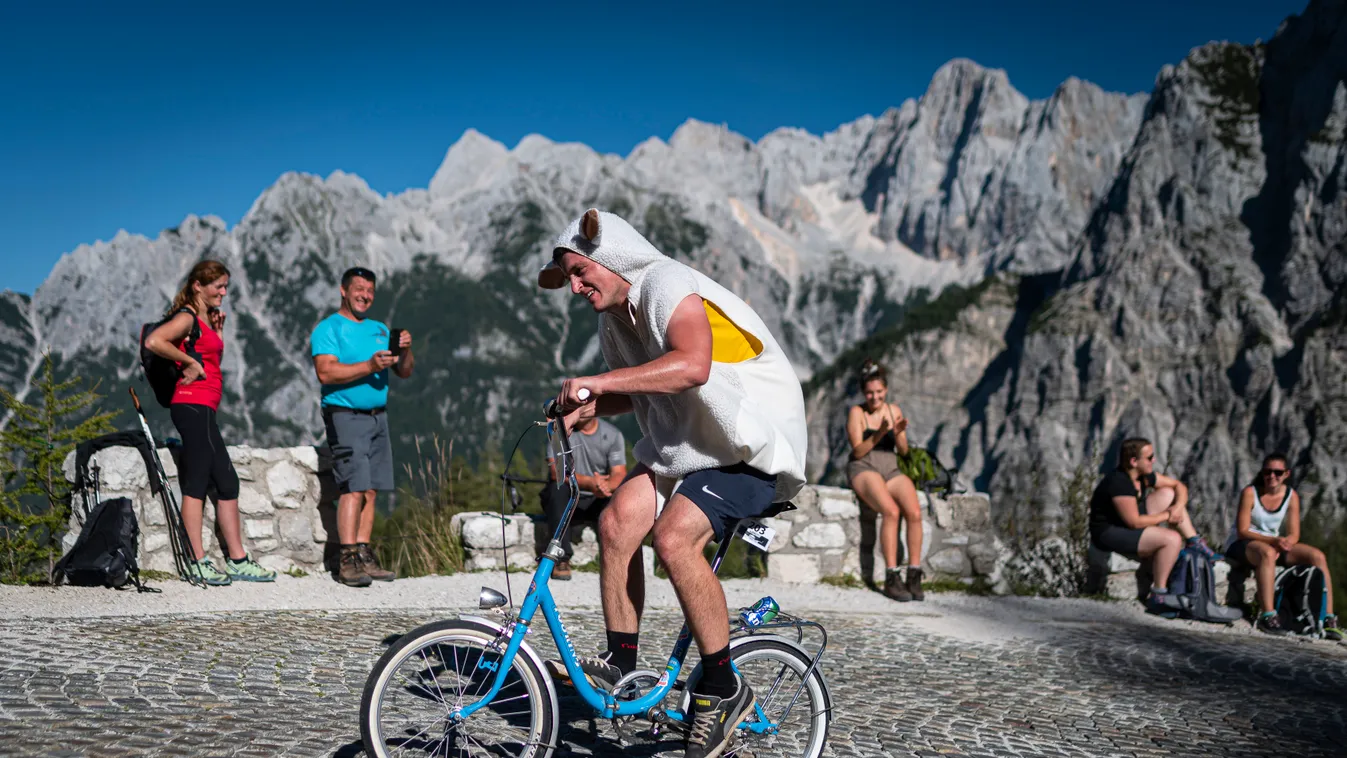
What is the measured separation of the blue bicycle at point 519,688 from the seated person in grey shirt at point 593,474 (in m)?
3.83

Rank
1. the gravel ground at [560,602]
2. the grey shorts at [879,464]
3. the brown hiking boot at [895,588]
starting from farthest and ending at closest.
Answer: the grey shorts at [879,464]
the brown hiking boot at [895,588]
the gravel ground at [560,602]

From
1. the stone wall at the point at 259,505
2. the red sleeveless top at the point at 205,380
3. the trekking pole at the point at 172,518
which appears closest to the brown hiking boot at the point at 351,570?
the stone wall at the point at 259,505

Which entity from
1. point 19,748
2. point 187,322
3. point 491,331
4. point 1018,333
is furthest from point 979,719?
point 491,331

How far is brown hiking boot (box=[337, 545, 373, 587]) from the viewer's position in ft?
22.3

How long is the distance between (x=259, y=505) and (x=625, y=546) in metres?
5.01

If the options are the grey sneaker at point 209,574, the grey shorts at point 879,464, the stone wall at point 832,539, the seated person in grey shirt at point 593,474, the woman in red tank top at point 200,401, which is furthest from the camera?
the grey shorts at point 879,464

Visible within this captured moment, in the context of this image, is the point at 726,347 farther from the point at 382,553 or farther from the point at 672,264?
the point at 382,553

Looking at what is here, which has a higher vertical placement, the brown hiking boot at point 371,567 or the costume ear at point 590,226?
the costume ear at point 590,226

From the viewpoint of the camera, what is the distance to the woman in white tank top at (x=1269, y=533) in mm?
8023

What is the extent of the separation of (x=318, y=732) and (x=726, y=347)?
1939mm

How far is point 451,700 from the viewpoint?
9.64 feet

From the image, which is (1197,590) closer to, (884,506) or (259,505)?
(884,506)

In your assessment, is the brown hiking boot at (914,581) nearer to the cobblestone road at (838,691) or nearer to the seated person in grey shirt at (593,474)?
the cobblestone road at (838,691)

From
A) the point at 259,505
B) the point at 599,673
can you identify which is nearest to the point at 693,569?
the point at 599,673
